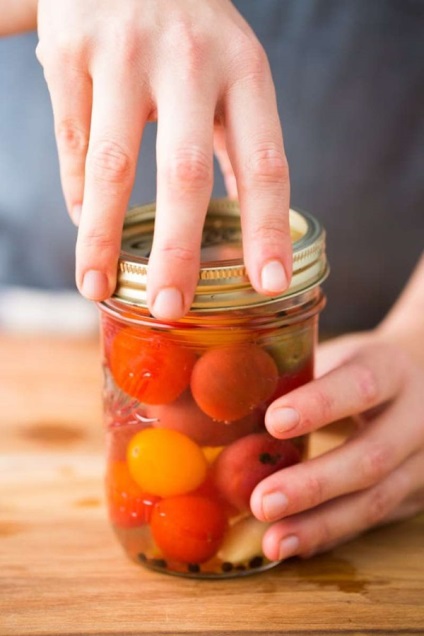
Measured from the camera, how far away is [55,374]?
1187mm

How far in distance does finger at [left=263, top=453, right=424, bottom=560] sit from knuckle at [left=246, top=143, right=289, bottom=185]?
32cm

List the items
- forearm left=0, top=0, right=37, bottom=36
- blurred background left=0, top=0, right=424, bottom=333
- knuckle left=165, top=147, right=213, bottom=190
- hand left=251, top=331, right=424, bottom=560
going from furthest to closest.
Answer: blurred background left=0, top=0, right=424, bottom=333
forearm left=0, top=0, right=37, bottom=36
hand left=251, top=331, right=424, bottom=560
knuckle left=165, top=147, right=213, bottom=190

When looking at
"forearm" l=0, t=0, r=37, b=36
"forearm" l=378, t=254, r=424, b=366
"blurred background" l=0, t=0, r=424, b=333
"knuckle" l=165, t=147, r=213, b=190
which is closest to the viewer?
"knuckle" l=165, t=147, r=213, b=190

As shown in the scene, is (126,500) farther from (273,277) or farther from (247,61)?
(247,61)

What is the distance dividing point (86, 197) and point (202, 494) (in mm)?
268

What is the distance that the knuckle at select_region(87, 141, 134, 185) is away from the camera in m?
0.69

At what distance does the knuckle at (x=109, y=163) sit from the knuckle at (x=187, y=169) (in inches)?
1.6

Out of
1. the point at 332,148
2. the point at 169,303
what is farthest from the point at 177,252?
the point at 332,148

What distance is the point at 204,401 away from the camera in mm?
725

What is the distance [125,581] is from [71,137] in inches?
15.7

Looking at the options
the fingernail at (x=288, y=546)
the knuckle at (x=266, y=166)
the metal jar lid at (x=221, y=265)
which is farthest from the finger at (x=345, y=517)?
the knuckle at (x=266, y=166)

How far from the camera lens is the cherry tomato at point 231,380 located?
72 cm

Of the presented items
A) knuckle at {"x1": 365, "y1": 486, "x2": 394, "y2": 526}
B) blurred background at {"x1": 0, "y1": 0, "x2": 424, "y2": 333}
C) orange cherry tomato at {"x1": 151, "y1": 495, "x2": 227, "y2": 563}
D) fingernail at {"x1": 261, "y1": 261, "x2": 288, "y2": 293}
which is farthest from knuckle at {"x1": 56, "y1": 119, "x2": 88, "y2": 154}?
blurred background at {"x1": 0, "y1": 0, "x2": 424, "y2": 333}

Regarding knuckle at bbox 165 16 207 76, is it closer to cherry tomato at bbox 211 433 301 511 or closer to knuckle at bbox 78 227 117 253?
knuckle at bbox 78 227 117 253
